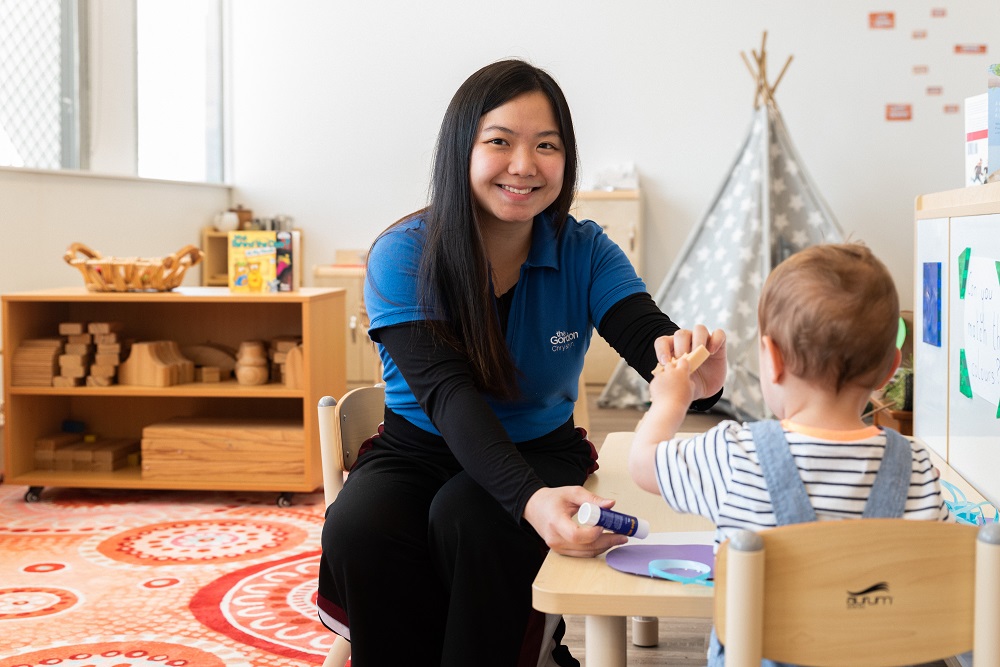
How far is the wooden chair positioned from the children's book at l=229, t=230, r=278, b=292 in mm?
1607

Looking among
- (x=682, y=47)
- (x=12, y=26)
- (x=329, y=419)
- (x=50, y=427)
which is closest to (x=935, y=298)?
(x=329, y=419)

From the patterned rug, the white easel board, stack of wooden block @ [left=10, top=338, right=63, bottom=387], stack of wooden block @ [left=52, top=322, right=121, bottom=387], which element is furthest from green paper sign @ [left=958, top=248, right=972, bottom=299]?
stack of wooden block @ [left=10, top=338, right=63, bottom=387]

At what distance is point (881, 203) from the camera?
5.65 m

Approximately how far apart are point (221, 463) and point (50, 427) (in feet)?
2.21

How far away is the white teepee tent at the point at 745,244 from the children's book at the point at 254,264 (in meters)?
2.21

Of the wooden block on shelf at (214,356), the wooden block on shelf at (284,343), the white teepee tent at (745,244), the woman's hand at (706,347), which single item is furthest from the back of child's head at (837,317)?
the white teepee tent at (745,244)

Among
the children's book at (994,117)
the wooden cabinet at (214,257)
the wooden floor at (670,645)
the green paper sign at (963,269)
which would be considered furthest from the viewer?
the wooden cabinet at (214,257)

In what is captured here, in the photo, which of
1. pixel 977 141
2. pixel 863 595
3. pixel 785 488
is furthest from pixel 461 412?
pixel 977 141

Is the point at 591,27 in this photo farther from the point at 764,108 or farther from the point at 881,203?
the point at 881,203

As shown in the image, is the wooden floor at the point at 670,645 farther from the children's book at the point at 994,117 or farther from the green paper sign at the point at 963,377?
the children's book at the point at 994,117

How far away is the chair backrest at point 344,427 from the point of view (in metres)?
1.65

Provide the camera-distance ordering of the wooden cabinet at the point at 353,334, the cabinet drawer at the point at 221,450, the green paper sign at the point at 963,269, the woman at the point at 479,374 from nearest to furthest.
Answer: the woman at the point at 479,374
the green paper sign at the point at 963,269
the cabinet drawer at the point at 221,450
the wooden cabinet at the point at 353,334

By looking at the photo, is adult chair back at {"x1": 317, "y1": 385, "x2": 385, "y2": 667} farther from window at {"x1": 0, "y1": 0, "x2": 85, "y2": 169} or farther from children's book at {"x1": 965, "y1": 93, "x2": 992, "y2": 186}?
window at {"x1": 0, "y1": 0, "x2": 85, "y2": 169}

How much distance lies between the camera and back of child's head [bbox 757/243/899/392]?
39.9 inches
